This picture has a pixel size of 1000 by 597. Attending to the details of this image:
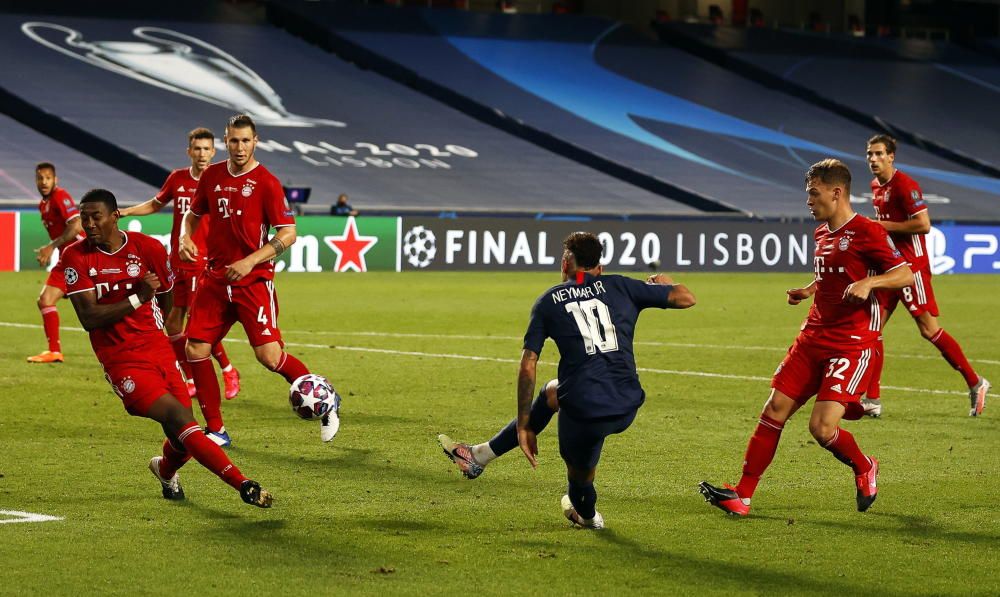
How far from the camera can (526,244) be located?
3275 centimetres

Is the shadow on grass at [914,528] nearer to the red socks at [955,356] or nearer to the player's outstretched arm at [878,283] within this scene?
the player's outstretched arm at [878,283]

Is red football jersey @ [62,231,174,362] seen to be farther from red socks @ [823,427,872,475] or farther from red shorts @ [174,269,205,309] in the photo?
red shorts @ [174,269,205,309]

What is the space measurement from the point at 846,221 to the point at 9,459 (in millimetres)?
5220

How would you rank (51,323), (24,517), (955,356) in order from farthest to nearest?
(51,323) → (955,356) → (24,517)

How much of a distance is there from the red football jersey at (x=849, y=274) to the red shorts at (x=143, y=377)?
3.40 m

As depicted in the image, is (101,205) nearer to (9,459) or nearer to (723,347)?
(9,459)

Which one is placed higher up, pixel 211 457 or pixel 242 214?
pixel 242 214

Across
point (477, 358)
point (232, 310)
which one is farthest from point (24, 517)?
point (477, 358)

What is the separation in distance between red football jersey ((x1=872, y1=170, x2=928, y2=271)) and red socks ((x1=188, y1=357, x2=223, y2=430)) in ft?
18.2

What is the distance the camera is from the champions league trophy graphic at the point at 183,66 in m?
41.3

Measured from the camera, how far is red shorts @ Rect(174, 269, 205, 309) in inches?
479

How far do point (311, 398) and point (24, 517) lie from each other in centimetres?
230

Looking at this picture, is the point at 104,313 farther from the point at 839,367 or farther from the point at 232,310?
the point at 839,367

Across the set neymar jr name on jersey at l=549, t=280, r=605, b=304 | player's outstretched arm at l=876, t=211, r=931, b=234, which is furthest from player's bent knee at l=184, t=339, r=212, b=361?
player's outstretched arm at l=876, t=211, r=931, b=234
